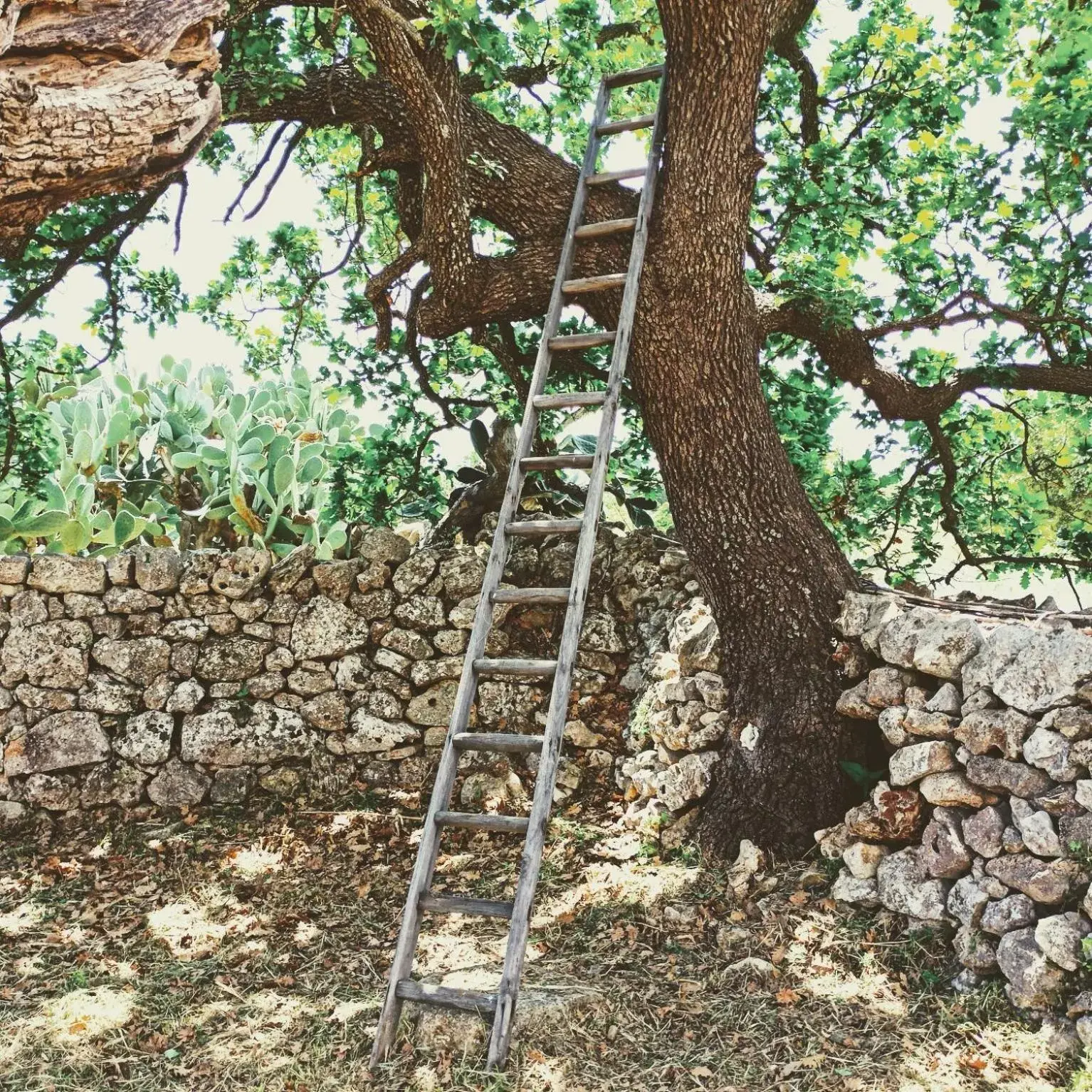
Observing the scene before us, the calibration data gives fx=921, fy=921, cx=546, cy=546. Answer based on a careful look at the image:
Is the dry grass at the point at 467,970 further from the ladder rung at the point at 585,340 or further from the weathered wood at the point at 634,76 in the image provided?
the weathered wood at the point at 634,76

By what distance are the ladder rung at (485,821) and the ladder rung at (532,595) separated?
832mm

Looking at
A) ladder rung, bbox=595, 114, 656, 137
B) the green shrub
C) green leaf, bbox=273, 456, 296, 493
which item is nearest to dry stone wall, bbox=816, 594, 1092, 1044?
ladder rung, bbox=595, 114, 656, 137

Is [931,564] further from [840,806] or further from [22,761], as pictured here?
[22,761]

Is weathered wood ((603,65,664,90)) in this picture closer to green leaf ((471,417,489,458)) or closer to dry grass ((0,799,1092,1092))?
green leaf ((471,417,489,458))

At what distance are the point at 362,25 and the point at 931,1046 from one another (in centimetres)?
441

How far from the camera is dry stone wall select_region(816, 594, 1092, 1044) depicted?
Result: 311cm

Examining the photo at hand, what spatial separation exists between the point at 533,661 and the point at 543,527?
63cm

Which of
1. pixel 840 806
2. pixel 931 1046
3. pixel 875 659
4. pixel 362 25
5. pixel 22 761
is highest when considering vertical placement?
pixel 362 25

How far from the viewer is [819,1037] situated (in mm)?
3096

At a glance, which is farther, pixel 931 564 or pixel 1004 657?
pixel 931 564

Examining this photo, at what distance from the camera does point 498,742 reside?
3.41 metres

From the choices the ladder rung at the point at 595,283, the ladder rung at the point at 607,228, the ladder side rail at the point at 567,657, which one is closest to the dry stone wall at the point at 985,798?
the ladder side rail at the point at 567,657

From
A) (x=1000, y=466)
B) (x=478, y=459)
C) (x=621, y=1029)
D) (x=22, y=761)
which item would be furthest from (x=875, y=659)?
(x=22, y=761)

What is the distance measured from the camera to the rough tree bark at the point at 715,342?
3.95 metres
